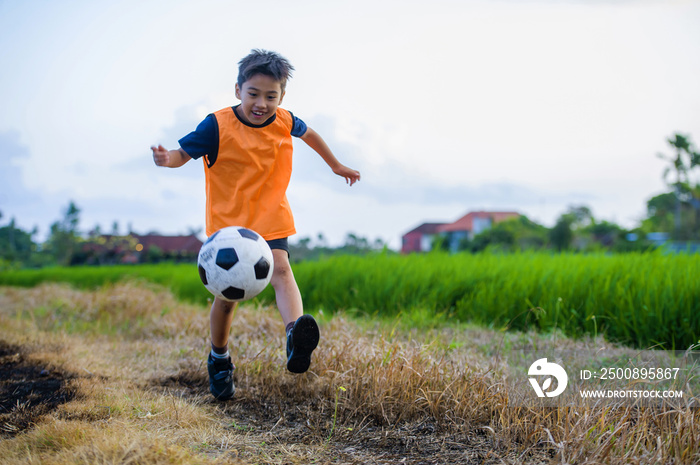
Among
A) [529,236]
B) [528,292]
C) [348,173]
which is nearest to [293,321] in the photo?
[348,173]

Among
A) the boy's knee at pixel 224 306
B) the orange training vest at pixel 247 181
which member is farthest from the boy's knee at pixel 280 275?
the boy's knee at pixel 224 306

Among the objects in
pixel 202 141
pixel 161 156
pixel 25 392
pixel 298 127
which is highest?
pixel 298 127

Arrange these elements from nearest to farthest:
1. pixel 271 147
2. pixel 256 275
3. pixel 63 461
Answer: pixel 63 461 → pixel 256 275 → pixel 271 147

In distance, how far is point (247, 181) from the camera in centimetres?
271

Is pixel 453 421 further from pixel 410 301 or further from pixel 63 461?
pixel 410 301

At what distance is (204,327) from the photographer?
180 inches

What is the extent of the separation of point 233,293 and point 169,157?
84 cm

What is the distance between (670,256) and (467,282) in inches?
104

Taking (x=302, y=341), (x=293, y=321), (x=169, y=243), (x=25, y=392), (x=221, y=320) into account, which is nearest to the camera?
(x=302, y=341)

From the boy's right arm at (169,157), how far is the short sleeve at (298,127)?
2.11 ft

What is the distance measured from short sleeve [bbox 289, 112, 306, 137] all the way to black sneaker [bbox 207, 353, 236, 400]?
1.38 m

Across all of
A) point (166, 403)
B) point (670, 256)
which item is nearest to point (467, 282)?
point (670, 256)

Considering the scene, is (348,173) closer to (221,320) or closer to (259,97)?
(259,97)

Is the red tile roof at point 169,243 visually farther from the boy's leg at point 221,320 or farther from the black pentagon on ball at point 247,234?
the black pentagon on ball at point 247,234
